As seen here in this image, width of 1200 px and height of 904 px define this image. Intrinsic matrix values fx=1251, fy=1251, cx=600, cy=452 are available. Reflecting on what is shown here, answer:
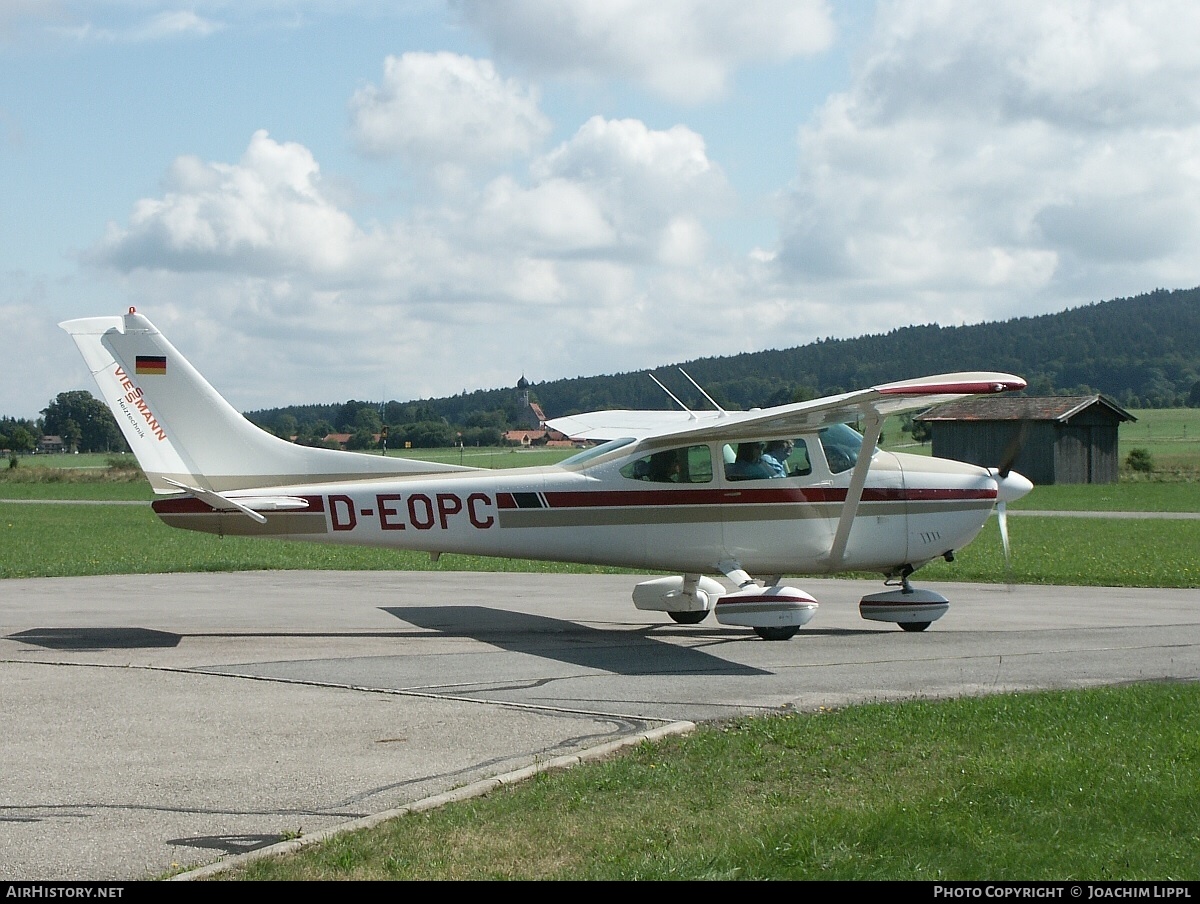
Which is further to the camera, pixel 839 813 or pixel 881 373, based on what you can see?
pixel 881 373

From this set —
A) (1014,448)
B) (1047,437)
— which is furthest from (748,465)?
(1047,437)

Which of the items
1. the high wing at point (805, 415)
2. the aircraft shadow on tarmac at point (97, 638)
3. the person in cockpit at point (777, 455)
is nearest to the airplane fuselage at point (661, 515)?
the person in cockpit at point (777, 455)

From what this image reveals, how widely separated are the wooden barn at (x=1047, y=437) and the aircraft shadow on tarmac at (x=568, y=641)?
5030 cm

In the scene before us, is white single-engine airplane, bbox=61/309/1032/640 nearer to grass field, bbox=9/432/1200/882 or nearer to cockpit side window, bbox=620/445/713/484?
cockpit side window, bbox=620/445/713/484

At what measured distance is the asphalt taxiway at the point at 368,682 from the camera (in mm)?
6664

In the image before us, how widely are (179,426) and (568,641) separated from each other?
484 centimetres

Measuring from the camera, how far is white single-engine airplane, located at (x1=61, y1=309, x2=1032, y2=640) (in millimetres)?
13430

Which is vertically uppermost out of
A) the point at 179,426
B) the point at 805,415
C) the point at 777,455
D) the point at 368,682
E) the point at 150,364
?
the point at 150,364

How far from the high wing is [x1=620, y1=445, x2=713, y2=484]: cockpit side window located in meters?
0.20

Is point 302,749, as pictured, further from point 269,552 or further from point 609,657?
point 269,552

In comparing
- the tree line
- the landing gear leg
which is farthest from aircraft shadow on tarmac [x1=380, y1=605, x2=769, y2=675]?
the tree line

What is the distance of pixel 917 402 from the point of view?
12859mm

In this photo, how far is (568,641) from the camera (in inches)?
541

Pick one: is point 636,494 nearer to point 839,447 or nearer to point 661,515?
point 661,515
